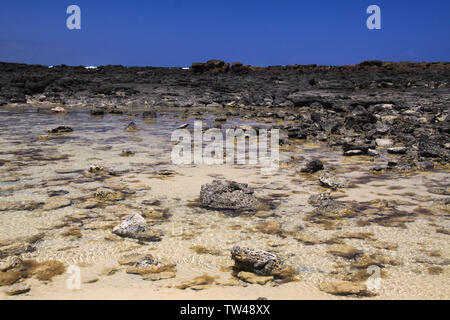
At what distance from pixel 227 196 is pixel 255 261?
4.77ft

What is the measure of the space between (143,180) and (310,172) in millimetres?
2272

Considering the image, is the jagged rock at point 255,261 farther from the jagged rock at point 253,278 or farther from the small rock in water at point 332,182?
the small rock in water at point 332,182

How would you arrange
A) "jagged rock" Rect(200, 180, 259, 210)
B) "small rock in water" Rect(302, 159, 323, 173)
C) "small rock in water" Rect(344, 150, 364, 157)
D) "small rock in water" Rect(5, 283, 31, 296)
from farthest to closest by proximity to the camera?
"small rock in water" Rect(344, 150, 364, 157) < "small rock in water" Rect(302, 159, 323, 173) < "jagged rock" Rect(200, 180, 259, 210) < "small rock in water" Rect(5, 283, 31, 296)

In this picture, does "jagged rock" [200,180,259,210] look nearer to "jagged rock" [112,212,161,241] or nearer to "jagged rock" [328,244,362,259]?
"jagged rock" [112,212,161,241]

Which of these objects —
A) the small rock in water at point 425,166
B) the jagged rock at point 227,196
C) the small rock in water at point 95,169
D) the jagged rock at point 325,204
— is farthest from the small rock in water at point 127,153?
the small rock in water at point 425,166

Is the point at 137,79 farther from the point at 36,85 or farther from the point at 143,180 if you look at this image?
the point at 143,180

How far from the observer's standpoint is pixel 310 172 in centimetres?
515

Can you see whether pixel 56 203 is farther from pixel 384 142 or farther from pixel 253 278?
pixel 384 142

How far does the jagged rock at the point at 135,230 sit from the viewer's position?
9.75ft

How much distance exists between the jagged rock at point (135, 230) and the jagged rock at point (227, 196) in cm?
89

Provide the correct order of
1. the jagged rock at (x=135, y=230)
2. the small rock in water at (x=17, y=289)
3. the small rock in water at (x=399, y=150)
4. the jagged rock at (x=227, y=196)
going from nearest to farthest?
1. the small rock in water at (x=17, y=289)
2. the jagged rock at (x=135, y=230)
3. the jagged rock at (x=227, y=196)
4. the small rock in water at (x=399, y=150)

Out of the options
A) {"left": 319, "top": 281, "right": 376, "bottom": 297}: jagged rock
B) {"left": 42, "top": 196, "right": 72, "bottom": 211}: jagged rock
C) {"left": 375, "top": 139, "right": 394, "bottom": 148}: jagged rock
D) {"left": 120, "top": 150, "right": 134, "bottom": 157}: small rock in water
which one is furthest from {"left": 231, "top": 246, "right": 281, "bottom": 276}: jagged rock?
{"left": 375, "top": 139, "right": 394, "bottom": 148}: jagged rock

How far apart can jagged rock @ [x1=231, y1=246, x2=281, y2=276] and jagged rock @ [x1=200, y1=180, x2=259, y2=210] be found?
4.09 feet

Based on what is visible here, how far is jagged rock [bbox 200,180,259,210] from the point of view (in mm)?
3758
